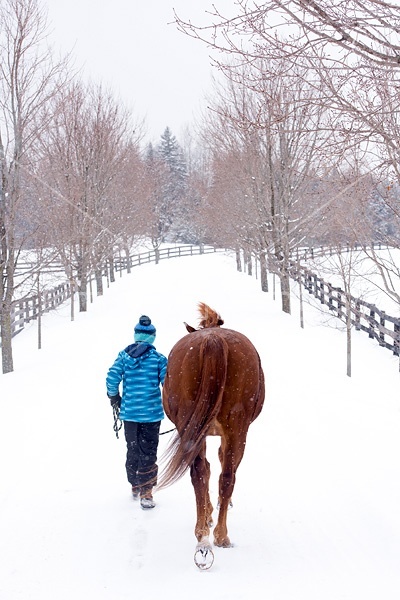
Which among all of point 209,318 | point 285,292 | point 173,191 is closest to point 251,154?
point 285,292

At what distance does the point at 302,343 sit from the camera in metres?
13.8

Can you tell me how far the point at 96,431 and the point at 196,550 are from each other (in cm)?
374

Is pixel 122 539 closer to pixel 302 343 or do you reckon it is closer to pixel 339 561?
pixel 339 561

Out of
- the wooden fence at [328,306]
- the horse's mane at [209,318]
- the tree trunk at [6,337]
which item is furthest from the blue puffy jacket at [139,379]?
the tree trunk at [6,337]

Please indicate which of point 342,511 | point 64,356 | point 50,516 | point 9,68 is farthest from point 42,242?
point 342,511

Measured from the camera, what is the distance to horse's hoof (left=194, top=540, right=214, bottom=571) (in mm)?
3529

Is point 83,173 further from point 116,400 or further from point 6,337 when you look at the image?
point 116,400

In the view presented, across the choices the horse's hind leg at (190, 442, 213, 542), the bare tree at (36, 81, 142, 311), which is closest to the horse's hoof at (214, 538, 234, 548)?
the horse's hind leg at (190, 442, 213, 542)

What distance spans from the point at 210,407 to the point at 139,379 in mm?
1087

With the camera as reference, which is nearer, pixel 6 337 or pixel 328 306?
pixel 6 337

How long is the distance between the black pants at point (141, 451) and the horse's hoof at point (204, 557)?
4.13 feet

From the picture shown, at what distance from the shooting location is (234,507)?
4.67 metres

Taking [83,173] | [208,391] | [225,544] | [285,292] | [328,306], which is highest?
[83,173]

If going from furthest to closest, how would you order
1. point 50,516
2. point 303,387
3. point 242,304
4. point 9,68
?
point 242,304 < point 9,68 < point 303,387 < point 50,516
